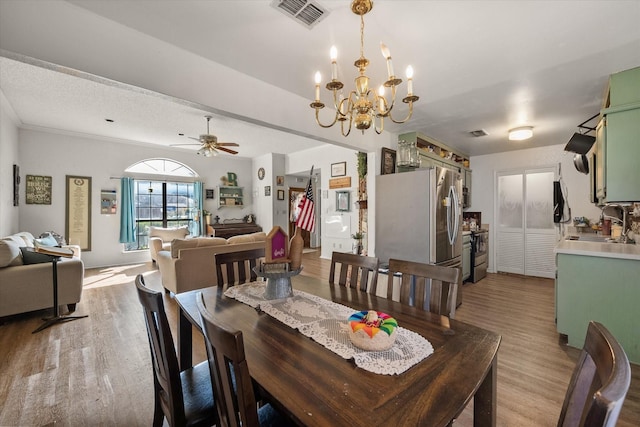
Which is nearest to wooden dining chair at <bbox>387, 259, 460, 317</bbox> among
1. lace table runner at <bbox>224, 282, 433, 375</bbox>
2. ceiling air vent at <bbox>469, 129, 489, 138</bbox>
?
lace table runner at <bbox>224, 282, 433, 375</bbox>

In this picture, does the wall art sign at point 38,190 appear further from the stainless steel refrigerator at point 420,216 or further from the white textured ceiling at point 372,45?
the stainless steel refrigerator at point 420,216

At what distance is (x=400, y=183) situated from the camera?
3674mm


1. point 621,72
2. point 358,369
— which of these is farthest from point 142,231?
point 621,72

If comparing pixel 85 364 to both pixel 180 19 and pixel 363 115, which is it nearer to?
pixel 180 19

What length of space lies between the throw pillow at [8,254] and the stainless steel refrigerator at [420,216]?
4.34 metres

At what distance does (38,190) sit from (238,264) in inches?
220

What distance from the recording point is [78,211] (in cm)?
559

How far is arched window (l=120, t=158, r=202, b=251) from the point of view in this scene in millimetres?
6430

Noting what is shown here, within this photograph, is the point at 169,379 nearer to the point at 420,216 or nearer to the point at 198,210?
the point at 420,216

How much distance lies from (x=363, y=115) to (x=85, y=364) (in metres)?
2.91

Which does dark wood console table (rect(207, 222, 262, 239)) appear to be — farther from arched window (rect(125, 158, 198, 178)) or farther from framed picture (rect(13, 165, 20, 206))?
framed picture (rect(13, 165, 20, 206))

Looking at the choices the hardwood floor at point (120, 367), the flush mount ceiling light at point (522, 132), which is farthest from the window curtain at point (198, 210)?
the flush mount ceiling light at point (522, 132)

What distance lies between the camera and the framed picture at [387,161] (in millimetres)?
4078

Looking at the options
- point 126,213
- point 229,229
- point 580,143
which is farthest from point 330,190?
point 126,213
